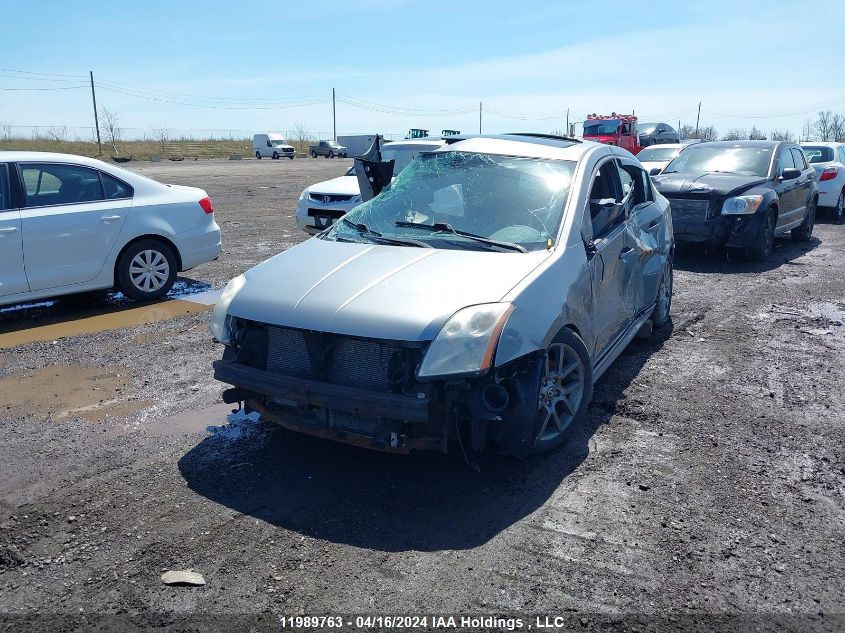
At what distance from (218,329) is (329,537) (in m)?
1.47

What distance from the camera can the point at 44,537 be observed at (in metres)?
3.47

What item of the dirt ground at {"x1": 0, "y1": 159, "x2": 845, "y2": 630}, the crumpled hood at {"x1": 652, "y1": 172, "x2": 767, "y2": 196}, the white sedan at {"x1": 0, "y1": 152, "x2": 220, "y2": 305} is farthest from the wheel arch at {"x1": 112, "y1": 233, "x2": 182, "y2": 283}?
the crumpled hood at {"x1": 652, "y1": 172, "x2": 767, "y2": 196}

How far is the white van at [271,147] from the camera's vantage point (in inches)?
2340

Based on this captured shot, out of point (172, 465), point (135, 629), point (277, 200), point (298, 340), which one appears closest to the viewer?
point (135, 629)

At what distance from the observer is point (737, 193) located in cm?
1045

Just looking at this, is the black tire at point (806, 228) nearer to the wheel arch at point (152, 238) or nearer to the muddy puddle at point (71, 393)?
the wheel arch at point (152, 238)

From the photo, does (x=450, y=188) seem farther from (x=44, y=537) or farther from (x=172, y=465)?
(x=44, y=537)

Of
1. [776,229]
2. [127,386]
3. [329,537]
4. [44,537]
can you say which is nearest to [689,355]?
[329,537]

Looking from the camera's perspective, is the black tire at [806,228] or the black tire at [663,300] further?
the black tire at [806,228]

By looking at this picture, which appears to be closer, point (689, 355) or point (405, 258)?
point (405, 258)

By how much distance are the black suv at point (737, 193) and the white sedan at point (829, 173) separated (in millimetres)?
4505

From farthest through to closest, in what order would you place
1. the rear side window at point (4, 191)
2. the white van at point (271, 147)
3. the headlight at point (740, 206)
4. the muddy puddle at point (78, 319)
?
the white van at point (271, 147) < the headlight at point (740, 206) < the rear side window at point (4, 191) < the muddy puddle at point (78, 319)

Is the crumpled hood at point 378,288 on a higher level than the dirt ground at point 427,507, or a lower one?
higher

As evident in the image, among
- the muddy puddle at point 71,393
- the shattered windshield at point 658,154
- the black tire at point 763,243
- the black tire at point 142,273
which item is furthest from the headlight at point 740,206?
the muddy puddle at point 71,393
